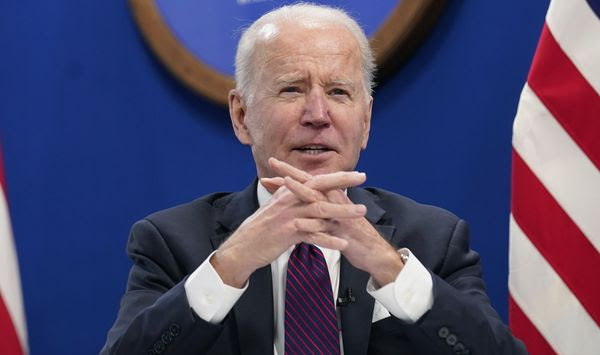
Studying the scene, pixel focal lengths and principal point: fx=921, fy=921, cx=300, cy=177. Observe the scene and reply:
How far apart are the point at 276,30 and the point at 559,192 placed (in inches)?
32.5

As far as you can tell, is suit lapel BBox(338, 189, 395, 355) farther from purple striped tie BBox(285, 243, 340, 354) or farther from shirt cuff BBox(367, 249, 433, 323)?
shirt cuff BBox(367, 249, 433, 323)

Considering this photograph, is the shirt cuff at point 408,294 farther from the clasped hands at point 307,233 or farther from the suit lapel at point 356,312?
the suit lapel at point 356,312

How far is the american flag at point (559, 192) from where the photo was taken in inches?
89.7

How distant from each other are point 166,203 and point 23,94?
74cm

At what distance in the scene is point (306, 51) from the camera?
2.08 metres

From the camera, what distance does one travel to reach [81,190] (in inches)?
134

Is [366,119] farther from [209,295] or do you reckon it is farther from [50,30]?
[50,30]

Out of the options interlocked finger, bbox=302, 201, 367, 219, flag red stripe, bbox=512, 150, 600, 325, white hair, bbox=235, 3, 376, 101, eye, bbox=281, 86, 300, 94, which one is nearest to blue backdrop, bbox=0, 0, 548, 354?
flag red stripe, bbox=512, 150, 600, 325

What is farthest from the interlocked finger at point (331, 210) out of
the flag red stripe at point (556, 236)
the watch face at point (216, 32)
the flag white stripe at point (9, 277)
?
the flag white stripe at point (9, 277)

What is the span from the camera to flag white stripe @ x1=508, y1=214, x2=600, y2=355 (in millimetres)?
2289

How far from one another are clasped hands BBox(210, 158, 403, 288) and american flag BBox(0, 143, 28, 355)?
3.73 feet

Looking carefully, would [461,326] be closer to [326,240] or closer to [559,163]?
[326,240]

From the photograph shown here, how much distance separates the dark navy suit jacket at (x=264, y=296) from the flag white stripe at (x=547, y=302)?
0.87 feet

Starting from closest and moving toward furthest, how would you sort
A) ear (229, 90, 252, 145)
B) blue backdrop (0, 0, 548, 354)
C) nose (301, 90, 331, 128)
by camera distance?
1. nose (301, 90, 331, 128)
2. ear (229, 90, 252, 145)
3. blue backdrop (0, 0, 548, 354)
